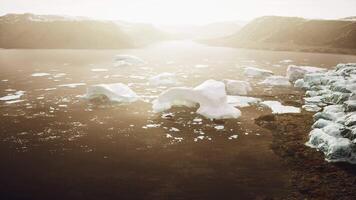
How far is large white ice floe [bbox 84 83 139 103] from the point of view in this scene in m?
14.3

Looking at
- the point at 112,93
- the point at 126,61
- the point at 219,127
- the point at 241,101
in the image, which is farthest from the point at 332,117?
the point at 126,61

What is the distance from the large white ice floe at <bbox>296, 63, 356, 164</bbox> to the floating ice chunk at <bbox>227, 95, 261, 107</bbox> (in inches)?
85.3

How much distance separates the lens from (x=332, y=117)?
439 inches

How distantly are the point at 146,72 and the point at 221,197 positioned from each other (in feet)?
63.2

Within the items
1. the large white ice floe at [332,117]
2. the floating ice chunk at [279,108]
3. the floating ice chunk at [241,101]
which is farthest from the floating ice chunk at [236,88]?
the large white ice floe at [332,117]

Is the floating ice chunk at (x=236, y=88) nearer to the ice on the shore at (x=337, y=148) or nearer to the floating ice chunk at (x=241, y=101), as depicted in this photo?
the floating ice chunk at (x=241, y=101)

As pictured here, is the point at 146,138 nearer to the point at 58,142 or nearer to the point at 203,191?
the point at 58,142

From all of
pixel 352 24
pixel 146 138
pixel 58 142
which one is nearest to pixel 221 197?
pixel 146 138

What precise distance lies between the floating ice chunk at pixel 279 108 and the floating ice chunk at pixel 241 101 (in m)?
0.51

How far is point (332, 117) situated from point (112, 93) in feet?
28.3

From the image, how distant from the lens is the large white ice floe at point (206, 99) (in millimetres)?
12070

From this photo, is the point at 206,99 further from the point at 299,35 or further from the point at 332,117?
the point at 299,35

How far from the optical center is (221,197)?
6.70 meters

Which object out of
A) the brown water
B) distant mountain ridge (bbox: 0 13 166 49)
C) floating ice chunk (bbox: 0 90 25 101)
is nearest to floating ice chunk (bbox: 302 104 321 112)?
the brown water
